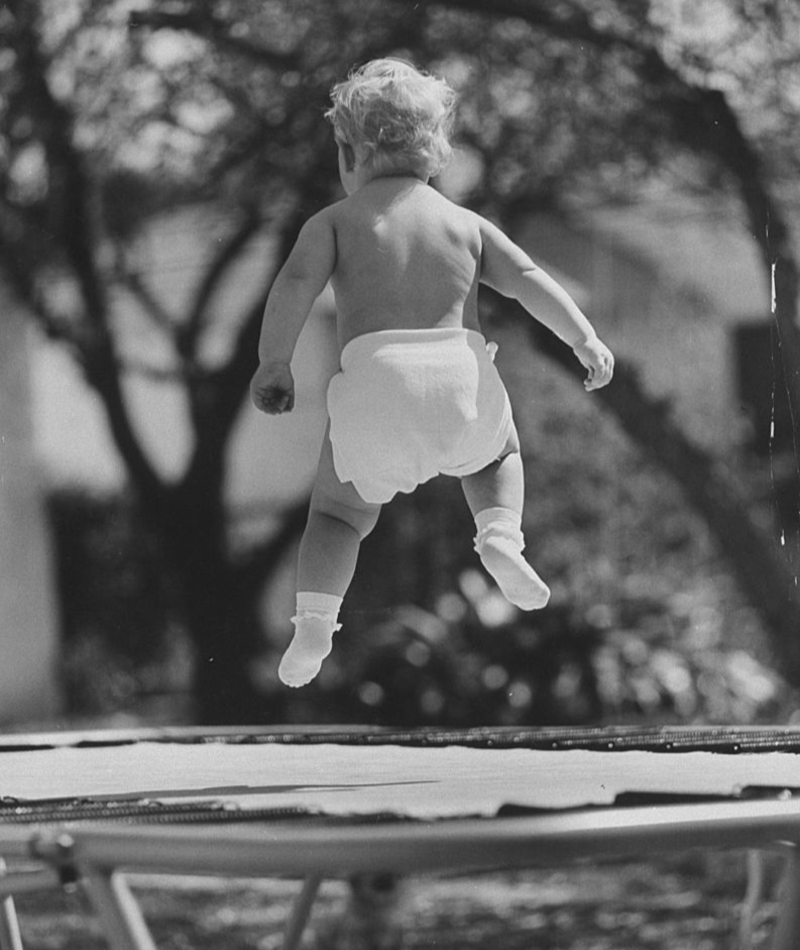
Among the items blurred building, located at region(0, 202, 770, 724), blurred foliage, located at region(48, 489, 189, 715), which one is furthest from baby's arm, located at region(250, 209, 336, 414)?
blurred foliage, located at region(48, 489, 189, 715)

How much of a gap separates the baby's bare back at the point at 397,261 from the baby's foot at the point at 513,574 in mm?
123

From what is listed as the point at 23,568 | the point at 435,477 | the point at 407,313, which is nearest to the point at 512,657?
the point at 23,568

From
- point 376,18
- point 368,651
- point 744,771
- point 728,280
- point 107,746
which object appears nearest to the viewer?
point 744,771

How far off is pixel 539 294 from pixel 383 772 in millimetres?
280

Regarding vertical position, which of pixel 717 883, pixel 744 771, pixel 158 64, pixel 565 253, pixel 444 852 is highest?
pixel 444 852

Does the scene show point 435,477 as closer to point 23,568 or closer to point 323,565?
point 323,565

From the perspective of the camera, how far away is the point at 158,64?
8.05ft

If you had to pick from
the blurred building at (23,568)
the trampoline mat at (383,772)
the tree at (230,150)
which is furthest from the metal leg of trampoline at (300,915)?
the blurred building at (23,568)

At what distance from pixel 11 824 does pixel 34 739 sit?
1.97ft

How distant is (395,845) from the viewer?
0.63 m

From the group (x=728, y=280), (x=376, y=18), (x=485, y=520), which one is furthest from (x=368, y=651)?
(x=485, y=520)

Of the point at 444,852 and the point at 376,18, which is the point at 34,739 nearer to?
the point at 444,852

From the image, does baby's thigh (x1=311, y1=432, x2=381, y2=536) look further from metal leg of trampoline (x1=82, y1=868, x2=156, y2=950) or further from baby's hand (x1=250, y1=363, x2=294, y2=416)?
metal leg of trampoline (x1=82, y1=868, x2=156, y2=950)

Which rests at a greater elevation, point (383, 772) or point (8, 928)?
point (383, 772)
